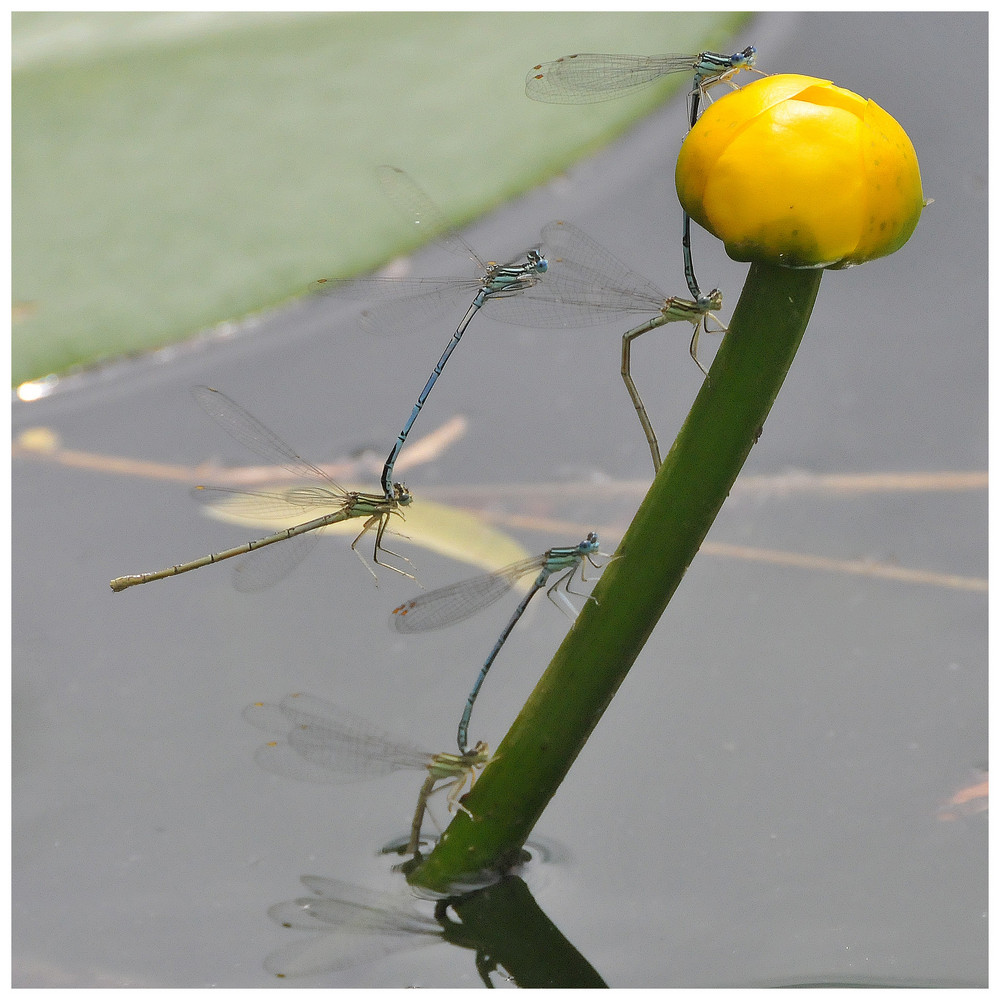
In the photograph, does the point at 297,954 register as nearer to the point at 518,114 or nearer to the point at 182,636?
the point at 182,636

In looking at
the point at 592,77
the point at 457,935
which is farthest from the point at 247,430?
the point at 457,935

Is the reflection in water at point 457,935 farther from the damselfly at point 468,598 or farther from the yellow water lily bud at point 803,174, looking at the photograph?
the yellow water lily bud at point 803,174

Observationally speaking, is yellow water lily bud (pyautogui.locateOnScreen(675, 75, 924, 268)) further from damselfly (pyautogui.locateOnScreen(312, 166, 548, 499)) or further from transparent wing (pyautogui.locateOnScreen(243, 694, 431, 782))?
transparent wing (pyautogui.locateOnScreen(243, 694, 431, 782))

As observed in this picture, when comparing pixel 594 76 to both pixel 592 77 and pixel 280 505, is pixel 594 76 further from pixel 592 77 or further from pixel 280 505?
pixel 280 505

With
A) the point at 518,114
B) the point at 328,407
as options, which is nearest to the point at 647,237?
the point at 518,114

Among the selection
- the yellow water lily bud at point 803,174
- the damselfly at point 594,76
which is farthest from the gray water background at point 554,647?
the yellow water lily bud at point 803,174
